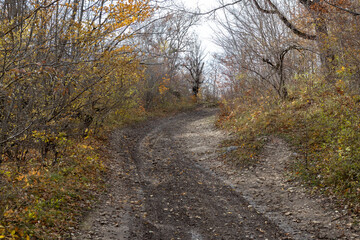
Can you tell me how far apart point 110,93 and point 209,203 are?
18.9 feet

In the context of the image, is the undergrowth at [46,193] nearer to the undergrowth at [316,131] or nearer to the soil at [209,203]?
the soil at [209,203]

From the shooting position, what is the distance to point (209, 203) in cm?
582

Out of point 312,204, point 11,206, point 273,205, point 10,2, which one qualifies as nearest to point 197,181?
point 273,205

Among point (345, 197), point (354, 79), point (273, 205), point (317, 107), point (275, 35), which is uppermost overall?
point (275, 35)

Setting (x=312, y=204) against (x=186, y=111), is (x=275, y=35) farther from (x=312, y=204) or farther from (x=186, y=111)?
(x=186, y=111)

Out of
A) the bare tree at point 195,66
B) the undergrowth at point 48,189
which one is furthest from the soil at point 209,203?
the bare tree at point 195,66

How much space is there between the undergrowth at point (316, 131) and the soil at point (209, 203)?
1.28ft

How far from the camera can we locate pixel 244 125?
11.7 metres

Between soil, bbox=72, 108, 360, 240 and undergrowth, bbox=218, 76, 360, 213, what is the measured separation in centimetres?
39

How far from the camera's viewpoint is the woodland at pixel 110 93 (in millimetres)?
4770

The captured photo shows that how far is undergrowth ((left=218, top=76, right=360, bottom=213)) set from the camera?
5641 millimetres

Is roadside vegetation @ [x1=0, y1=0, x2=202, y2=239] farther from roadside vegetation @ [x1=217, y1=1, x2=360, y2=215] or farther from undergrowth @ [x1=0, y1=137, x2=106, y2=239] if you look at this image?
roadside vegetation @ [x1=217, y1=1, x2=360, y2=215]

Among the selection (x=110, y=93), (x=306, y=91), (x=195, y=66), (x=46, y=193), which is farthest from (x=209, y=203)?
(x=195, y=66)

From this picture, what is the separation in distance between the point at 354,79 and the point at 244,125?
4.43 m
